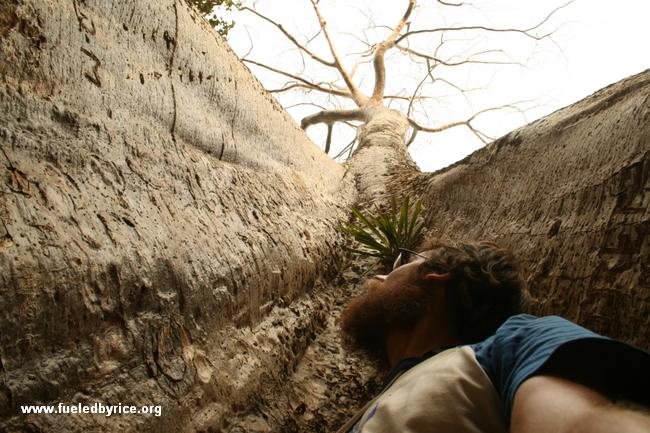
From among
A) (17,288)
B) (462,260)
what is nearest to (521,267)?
(462,260)

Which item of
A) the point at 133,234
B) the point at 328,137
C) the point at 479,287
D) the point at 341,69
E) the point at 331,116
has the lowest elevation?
the point at 479,287

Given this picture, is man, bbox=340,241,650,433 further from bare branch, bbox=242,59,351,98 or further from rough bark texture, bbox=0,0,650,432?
bare branch, bbox=242,59,351,98

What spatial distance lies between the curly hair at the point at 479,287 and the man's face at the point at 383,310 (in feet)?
0.23

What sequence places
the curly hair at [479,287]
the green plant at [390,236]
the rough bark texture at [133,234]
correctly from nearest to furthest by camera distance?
the rough bark texture at [133,234] < the curly hair at [479,287] < the green plant at [390,236]

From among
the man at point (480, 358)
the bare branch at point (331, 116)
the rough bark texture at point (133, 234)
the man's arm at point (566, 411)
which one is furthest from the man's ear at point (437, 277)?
the bare branch at point (331, 116)

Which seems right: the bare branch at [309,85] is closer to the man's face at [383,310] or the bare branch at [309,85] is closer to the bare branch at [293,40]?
the bare branch at [293,40]

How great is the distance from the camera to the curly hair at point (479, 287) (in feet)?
4.92

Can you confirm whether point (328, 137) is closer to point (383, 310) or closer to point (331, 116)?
point (331, 116)

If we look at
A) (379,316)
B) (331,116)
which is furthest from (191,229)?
(331,116)

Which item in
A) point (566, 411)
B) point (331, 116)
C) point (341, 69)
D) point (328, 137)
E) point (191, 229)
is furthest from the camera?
point (341, 69)

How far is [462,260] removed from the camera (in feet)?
5.24

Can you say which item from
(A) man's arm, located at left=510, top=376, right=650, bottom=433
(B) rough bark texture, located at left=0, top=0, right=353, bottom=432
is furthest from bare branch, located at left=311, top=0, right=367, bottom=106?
(A) man's arm, located at left=510, top=376, right=650, bottom=433

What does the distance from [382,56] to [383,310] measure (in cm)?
535

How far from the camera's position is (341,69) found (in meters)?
6.43
